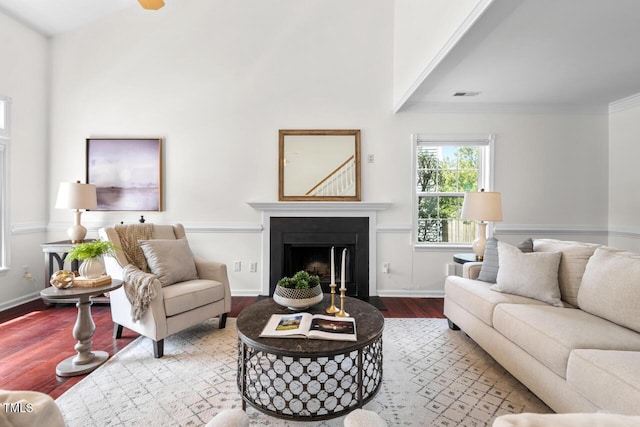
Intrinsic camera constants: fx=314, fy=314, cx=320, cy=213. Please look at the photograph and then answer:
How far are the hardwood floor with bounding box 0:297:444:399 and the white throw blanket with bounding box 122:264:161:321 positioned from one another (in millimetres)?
436

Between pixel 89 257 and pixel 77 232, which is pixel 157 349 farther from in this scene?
pixel 77 232

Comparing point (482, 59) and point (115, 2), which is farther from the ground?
point (115, 2)

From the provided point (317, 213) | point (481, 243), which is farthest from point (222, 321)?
point (481, 243)

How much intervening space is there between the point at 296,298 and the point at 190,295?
3.48 feet

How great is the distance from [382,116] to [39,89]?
13.8 ft

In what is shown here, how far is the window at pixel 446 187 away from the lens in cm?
402

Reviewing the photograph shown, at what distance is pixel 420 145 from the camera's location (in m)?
3.96

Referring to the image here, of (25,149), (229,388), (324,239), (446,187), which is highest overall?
(25,149)

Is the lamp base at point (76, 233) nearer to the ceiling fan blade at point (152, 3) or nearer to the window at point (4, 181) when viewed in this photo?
the window at point (4, 181)

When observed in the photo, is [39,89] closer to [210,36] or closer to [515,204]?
[210,36]

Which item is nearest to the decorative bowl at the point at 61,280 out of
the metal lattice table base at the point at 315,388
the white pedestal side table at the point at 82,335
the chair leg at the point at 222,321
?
the white pedestal side table at the point at 82,335

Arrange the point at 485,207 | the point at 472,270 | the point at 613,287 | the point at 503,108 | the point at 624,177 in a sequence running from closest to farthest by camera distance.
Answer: the point at 613,287 < the point at 472,270 < the point at 485,207 < the point at 624,177 < the point at 503,108

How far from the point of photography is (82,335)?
2.24m

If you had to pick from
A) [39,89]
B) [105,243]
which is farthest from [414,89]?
[39,89]
